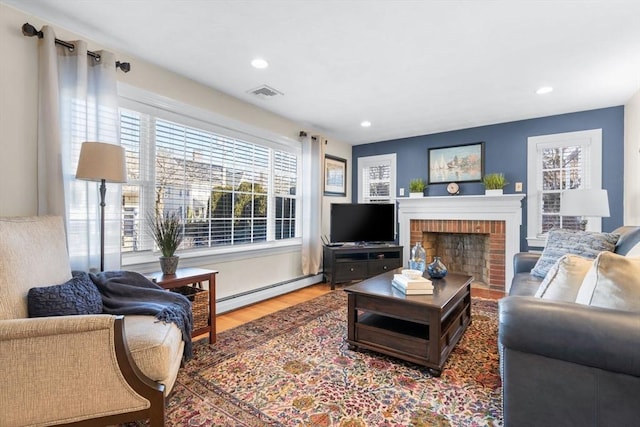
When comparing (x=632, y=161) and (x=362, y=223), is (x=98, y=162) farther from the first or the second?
(x=632, y=161)

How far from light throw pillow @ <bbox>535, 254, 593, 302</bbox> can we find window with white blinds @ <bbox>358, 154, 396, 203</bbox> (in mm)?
3746

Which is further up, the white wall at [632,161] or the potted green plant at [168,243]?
the white wall at [632,161]

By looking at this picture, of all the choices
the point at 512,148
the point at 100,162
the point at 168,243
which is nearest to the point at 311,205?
the point at 168,243

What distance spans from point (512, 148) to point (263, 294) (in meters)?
3.91

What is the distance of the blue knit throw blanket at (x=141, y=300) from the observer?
166 cm

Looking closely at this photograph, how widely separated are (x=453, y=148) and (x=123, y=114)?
14.0ft

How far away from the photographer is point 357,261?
4477 mm

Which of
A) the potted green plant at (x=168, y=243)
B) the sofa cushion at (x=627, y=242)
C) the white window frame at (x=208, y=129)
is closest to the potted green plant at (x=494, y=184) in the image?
the sofa cushion at (x=627, y=242)

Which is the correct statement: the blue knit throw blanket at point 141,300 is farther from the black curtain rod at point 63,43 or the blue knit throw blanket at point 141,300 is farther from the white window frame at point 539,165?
the white window frame at point 539,165

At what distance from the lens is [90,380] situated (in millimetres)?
1216

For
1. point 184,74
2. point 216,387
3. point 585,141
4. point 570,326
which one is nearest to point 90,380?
point 216,387

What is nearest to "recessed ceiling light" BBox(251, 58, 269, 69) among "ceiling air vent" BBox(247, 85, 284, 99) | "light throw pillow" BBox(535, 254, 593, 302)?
"ceiling air vent" BBox(247, 85, 284, 99)

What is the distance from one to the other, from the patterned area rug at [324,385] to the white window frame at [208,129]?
91 centimetres

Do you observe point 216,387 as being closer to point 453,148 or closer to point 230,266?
point 230,266
